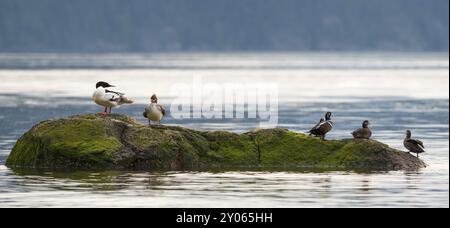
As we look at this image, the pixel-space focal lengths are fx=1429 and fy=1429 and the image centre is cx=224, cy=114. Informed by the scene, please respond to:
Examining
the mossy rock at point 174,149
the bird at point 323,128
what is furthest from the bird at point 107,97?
the bird at point 323,128

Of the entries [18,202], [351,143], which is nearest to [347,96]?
[351,143]

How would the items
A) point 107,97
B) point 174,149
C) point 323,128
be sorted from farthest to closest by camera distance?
point 107,97 < point 323,128 < point 174,149

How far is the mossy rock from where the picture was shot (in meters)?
30.9

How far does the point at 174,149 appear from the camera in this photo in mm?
31500

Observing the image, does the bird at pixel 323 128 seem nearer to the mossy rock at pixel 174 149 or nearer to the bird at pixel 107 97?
the mossy rock at pixel 174 149

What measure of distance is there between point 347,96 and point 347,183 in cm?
6059

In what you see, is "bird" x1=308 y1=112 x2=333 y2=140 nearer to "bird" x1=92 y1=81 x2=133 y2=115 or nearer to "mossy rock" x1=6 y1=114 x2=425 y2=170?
"mossy rock" x1=6 y1=114 x2=425 y2=170

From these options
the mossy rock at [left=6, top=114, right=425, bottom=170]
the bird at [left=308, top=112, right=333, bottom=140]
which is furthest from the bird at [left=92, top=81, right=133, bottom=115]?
the bird at [left=308, top=112, right=333, bottom=140]

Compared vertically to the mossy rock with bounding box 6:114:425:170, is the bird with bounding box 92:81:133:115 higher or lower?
higher

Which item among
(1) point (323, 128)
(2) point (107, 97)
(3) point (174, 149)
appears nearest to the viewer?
(3) point (174, 149)

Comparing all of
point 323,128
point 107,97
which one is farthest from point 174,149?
point 323,128

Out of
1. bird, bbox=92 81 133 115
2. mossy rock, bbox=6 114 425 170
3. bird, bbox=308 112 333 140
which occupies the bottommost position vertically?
mossy rock, bbox=6 114 425 170

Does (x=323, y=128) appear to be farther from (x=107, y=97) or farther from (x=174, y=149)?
(x=107, y=97)
